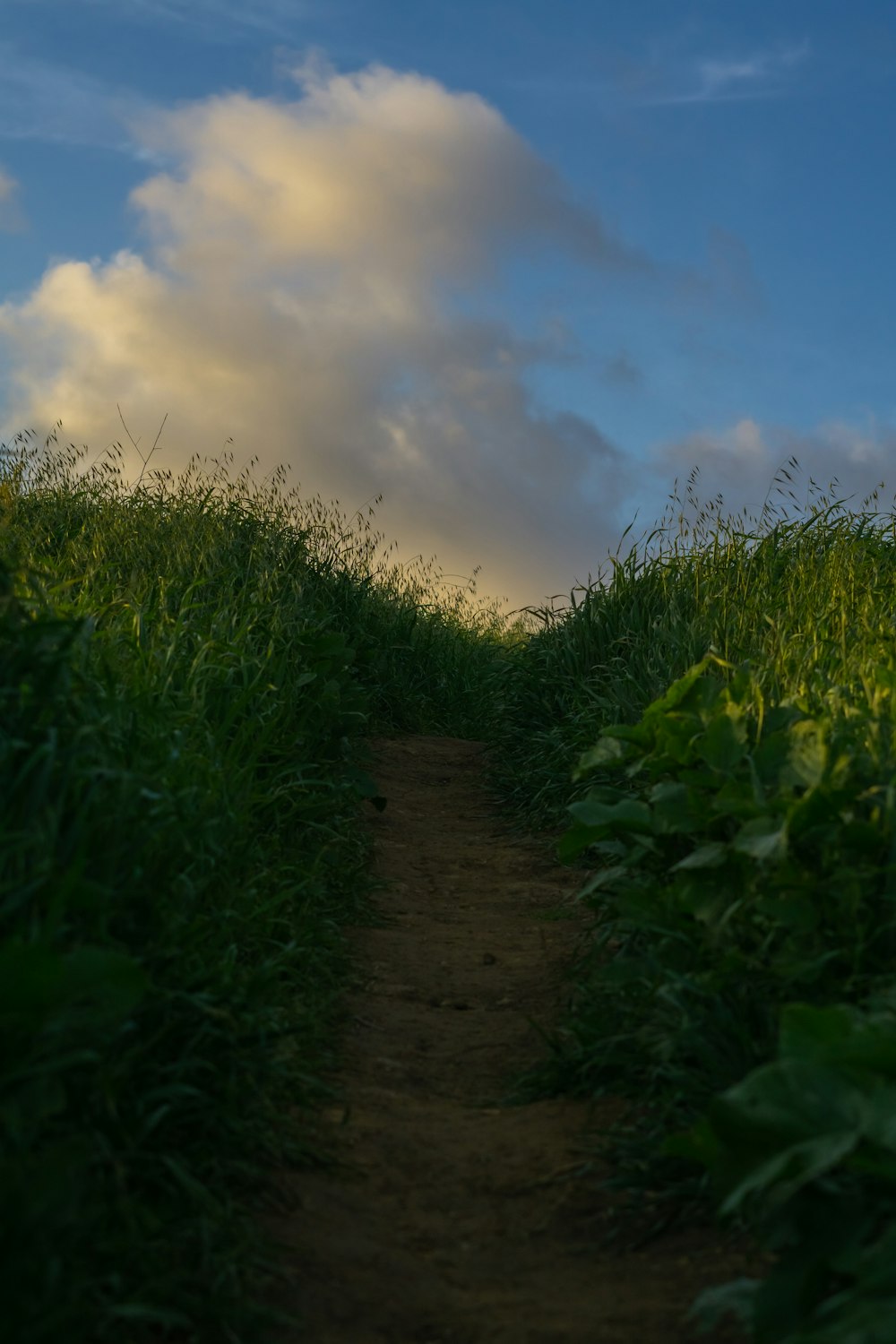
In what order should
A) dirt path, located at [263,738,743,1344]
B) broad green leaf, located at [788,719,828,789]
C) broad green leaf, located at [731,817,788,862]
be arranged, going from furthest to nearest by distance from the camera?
broad green leaf, located at [788,719,828,789]
broad green leaf, located at [731,817,788,862]
dirt path, located at [263,738,743,1344]

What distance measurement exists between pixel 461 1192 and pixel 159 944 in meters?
0.79

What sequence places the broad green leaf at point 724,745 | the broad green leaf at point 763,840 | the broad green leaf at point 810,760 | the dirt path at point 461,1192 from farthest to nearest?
1. the broad green leaf at point 724,745
2. the broad green leaf at point 810,760
3. the broad green leaf at point 763,840
4. the dirt path at point 461,1192

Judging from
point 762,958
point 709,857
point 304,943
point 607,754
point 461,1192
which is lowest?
point 461,1192

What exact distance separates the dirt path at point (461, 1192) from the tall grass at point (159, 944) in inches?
5.1

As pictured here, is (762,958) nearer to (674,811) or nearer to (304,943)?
(674,811)

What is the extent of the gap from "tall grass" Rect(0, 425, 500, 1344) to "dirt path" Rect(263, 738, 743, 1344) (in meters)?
0.13

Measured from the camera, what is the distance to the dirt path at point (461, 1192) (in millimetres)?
1976

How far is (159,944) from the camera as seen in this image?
239 cm

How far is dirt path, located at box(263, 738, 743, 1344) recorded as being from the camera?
198 cm

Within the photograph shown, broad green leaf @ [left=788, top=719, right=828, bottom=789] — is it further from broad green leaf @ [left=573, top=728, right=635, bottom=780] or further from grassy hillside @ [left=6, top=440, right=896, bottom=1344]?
broad green leaf @ [left=573, top=728, right=635, bottom=780]

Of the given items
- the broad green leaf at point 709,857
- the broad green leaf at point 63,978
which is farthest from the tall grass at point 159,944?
the broad green leaf at point 709,857

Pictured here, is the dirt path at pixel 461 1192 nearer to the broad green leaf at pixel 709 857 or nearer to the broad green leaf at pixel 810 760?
Answer: the broad green leaf at pixel 709 857

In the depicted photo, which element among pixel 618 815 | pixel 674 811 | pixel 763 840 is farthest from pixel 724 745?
pixel 763 840

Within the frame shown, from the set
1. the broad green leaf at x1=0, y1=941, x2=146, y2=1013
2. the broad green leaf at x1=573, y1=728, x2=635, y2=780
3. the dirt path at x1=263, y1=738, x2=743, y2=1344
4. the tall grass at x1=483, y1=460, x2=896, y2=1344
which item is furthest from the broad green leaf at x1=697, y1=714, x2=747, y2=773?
the broad green leaf at x1=0, y1=941, x2=146, y2=1013
